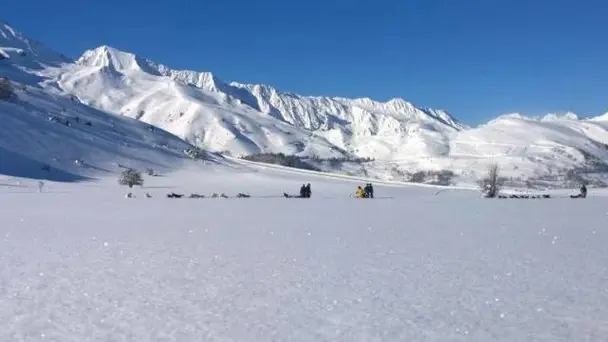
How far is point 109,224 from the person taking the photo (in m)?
23.3

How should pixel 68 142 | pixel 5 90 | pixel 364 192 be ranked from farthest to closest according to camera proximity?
1. pixel 5 90
2. pixel 68 142
3. pixel 364 192

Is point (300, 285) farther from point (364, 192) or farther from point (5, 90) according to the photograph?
point (5, 90)

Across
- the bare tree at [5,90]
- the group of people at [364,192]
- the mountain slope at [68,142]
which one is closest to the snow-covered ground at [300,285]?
the group of people at [364,192]

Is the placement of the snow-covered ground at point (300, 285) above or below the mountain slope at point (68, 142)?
below

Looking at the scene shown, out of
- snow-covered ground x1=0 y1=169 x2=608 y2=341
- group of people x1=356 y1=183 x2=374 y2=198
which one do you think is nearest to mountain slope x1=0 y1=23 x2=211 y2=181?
group of people x1=356 y1=183 x2=374 y2=198

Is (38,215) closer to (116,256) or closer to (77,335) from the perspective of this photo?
(116,256)

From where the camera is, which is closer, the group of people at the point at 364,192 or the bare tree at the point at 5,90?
the group of people at the point at 364,192

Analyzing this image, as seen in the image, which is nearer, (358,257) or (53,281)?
(53,281)

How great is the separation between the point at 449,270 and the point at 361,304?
12.4 ft

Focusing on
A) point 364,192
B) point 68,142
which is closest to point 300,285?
point 364,192

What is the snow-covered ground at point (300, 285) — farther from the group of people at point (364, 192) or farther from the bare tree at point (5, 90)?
the bare tree at point (5, 90)

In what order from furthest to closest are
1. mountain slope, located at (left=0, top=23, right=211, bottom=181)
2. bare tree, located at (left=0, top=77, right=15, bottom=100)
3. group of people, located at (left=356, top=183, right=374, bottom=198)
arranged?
bare tree, located at (left=0, top=77, right=15, bottom=100) < mountain slope, located at (left=0, top=23, right=211, bottom=181) < group of people, located at (left=356, top=183, right=374, bottom=198)

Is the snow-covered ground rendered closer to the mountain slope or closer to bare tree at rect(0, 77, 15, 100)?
the mountain slope

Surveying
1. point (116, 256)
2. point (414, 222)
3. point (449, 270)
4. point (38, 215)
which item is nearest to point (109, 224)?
point (38, 215)
